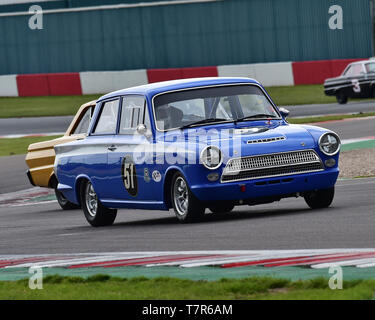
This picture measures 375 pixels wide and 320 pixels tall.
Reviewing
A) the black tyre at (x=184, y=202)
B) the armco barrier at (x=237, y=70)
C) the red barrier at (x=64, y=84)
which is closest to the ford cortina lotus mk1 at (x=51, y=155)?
the black tyre at (x=184, y=202)

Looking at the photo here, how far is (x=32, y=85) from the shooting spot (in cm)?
4050

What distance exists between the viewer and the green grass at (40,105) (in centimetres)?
3697

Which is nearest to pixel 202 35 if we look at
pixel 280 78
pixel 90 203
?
pixel 280 78

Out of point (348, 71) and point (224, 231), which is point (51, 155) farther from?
point (348, 71)

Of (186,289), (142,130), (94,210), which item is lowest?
(94,210)

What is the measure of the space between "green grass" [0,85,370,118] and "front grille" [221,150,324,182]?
23.1 metres

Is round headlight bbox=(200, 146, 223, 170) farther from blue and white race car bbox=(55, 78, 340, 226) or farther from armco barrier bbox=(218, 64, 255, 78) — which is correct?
armco barrier bbox=(218, 64, 255, 78)

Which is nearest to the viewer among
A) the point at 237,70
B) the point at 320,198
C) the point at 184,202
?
the point at 184,202

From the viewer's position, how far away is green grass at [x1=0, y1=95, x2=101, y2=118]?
36969mm

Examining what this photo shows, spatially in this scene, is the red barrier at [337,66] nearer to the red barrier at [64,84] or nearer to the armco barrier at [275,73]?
the armco barrier at [275,73]

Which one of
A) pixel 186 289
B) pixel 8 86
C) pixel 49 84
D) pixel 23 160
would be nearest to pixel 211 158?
pixel 186 289

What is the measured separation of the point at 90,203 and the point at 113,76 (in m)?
25.4

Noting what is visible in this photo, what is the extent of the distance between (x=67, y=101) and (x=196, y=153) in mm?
27679

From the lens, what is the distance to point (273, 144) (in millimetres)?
11648
